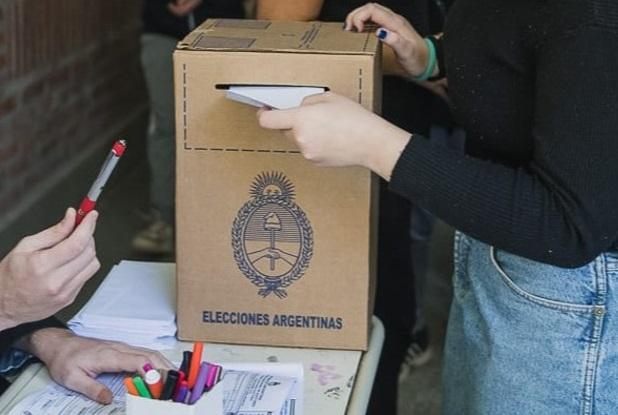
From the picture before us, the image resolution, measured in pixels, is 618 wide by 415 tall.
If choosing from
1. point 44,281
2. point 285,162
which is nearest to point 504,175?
point 285,162

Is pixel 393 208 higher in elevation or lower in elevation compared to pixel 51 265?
lower

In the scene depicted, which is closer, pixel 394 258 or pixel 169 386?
pixel 169 386

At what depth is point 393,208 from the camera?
2053 millimetres

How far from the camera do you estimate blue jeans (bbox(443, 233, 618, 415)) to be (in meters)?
1.35

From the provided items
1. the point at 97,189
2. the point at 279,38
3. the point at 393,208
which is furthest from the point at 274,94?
the point at 393,208

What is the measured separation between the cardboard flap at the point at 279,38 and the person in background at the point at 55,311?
316mm

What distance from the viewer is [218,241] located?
1483 mm

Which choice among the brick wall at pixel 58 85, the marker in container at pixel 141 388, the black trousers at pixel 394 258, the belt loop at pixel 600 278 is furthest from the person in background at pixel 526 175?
the brick wall at pixel 58 85

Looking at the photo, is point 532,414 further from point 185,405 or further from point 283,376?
point 185,405

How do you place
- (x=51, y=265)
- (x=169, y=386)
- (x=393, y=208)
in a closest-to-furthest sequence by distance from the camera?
(x=169, y=386) < (x=51, y=265) < (x=393, y=208)

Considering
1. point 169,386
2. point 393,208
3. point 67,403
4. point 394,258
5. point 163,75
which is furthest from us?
point 163,75

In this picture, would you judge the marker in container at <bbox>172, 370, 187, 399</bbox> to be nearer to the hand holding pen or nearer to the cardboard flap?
the hand holding pen

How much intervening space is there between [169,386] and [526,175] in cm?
48

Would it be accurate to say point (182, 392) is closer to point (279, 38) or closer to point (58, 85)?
point (279, 38)
